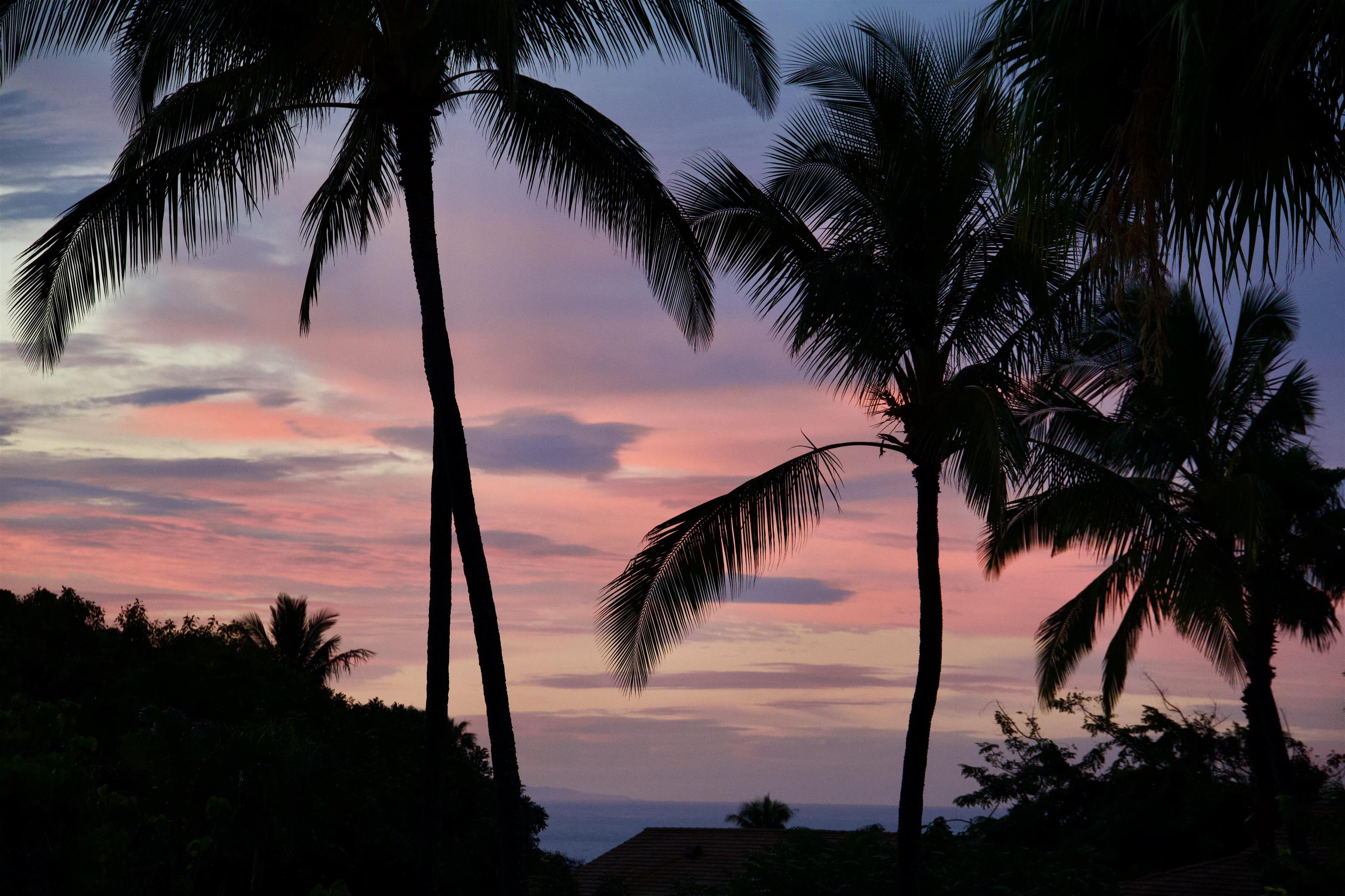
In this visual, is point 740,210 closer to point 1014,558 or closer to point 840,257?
point 840,257

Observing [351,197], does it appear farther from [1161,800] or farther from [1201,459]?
[1161,800]

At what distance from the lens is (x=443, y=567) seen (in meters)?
11.8

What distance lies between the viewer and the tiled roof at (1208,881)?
2108cm

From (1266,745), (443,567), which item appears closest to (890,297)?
(443,567)

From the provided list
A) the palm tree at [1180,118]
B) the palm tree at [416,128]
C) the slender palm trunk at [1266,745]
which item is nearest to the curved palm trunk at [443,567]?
the palm tree at [416,128]

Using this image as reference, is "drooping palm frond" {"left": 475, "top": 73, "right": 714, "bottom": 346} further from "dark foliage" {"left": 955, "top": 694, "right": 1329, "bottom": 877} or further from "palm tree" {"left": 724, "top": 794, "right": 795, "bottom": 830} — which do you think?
"palm tree" {"left": 724, "top": 794, "right": 795, "bottom": 830}

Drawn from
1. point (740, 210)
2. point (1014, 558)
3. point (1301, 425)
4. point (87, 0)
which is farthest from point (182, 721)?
point (1301, 425)

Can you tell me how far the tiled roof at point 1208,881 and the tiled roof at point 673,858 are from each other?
7.27m

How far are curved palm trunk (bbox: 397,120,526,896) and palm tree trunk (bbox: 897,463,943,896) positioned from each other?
14.6 ft

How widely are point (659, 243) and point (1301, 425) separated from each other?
13.8 m

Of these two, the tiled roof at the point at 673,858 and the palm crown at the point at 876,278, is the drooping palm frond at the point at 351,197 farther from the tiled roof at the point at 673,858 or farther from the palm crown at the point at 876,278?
the tiled roof at the point at 673,858

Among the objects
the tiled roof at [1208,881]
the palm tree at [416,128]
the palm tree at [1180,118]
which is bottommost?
the tiled roof at [1208,881]

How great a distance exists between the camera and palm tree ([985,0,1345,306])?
14.6ft

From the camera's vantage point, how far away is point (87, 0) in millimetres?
9258
